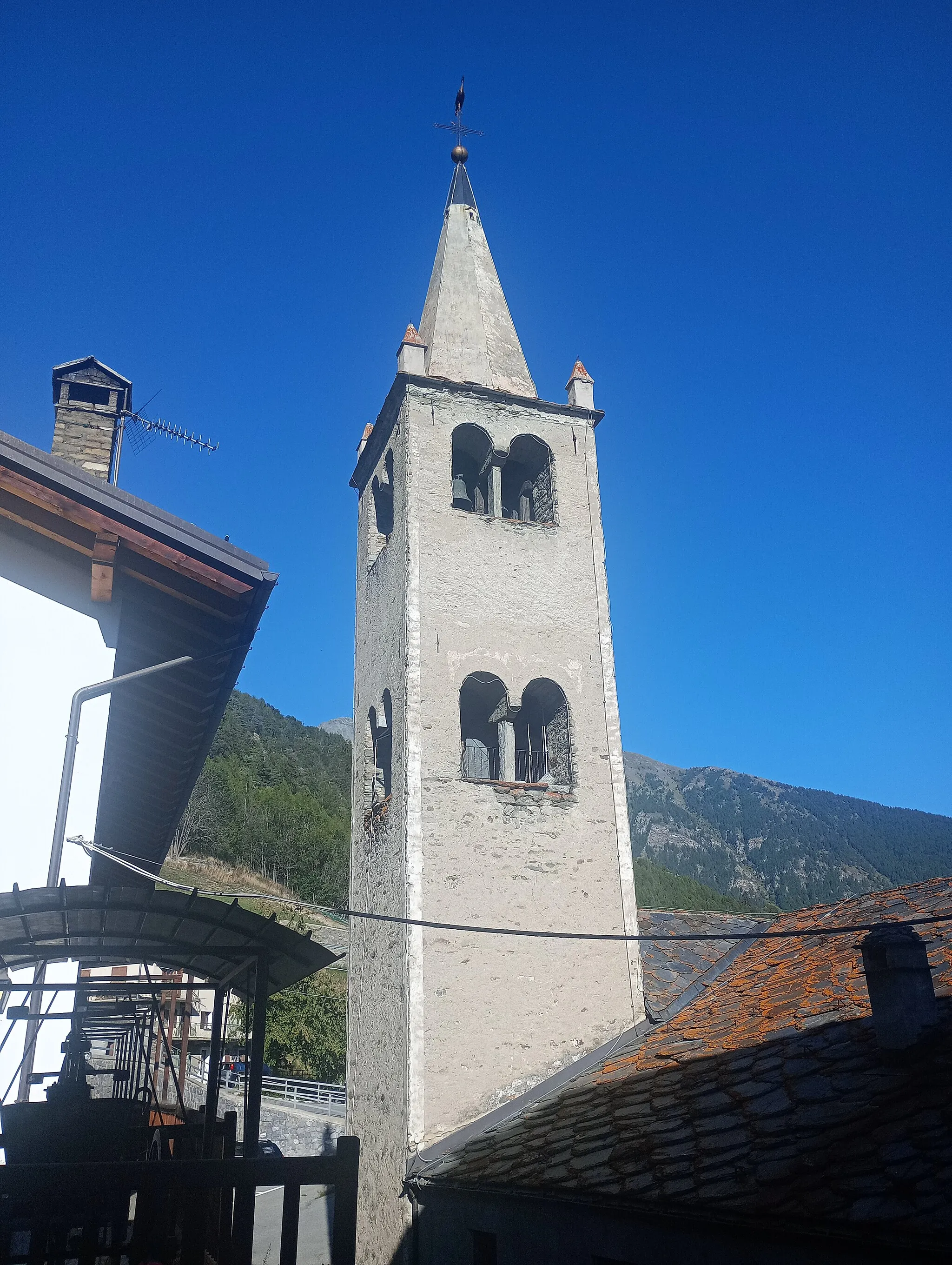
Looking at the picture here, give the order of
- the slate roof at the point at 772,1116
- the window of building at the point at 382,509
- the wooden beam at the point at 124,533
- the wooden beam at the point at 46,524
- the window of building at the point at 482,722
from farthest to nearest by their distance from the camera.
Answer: the window of building at the point at 382,509
the window of building at the point at 482,722
the wooden beam at the point at 46,524
the wooden beam at the point at 124,533
the slate roof at the point at 772,1116

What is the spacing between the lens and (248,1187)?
3.86 meters

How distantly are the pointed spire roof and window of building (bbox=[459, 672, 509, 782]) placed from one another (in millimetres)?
4602

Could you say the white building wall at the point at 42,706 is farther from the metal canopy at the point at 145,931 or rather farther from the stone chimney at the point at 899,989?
the stone chimney at the point at 899,989

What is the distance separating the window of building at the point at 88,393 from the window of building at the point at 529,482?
654cm

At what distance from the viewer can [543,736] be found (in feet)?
43.6

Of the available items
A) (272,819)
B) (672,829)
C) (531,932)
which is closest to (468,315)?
(531,932)

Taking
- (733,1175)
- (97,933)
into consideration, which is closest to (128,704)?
(97,933)

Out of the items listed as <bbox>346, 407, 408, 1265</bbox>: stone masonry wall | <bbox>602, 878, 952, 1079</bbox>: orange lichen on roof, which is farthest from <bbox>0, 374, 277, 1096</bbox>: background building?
<bbox>602, 878, 952, 1079</bbox>: orange lichen on roof

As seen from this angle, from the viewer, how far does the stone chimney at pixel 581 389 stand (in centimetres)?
1514

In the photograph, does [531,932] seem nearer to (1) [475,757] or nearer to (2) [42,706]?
(1) [475,757]

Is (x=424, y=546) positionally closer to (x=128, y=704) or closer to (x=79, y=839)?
(x=128, y=704)

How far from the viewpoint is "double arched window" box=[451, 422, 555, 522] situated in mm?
14281

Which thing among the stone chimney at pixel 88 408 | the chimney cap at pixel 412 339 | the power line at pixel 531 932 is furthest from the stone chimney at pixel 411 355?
the power line at pixel 531 932

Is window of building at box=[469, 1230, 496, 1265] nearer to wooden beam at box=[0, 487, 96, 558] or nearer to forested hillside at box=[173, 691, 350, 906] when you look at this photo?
wooden beam at box=[0, 487, 96, 558]
